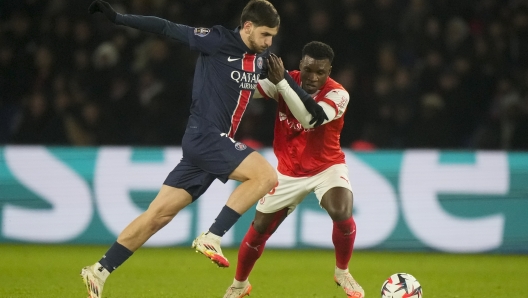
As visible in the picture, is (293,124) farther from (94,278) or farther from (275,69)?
(94,278)

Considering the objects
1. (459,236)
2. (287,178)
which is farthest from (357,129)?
(287,178)

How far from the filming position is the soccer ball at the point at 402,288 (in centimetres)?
557

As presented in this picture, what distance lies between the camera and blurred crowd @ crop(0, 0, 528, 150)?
10.8 meters

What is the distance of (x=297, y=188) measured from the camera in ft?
20.7

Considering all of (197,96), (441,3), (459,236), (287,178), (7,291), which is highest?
(441,3)

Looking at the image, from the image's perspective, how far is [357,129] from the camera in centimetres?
1066

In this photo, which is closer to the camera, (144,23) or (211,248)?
(211,248)

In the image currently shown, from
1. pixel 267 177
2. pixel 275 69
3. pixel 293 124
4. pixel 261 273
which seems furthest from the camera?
pixel 261 273

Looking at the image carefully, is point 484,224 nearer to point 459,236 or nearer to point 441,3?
point 459,236

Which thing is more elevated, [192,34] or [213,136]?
[192,34]

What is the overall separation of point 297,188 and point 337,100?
2.41 ft

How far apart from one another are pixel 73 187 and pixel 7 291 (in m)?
3.14

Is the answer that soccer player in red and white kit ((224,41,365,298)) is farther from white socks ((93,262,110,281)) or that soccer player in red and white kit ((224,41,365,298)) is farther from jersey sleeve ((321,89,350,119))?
white socks ((93,262,110,281))

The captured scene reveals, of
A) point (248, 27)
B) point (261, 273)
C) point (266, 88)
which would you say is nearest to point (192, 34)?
point (248, 27)
